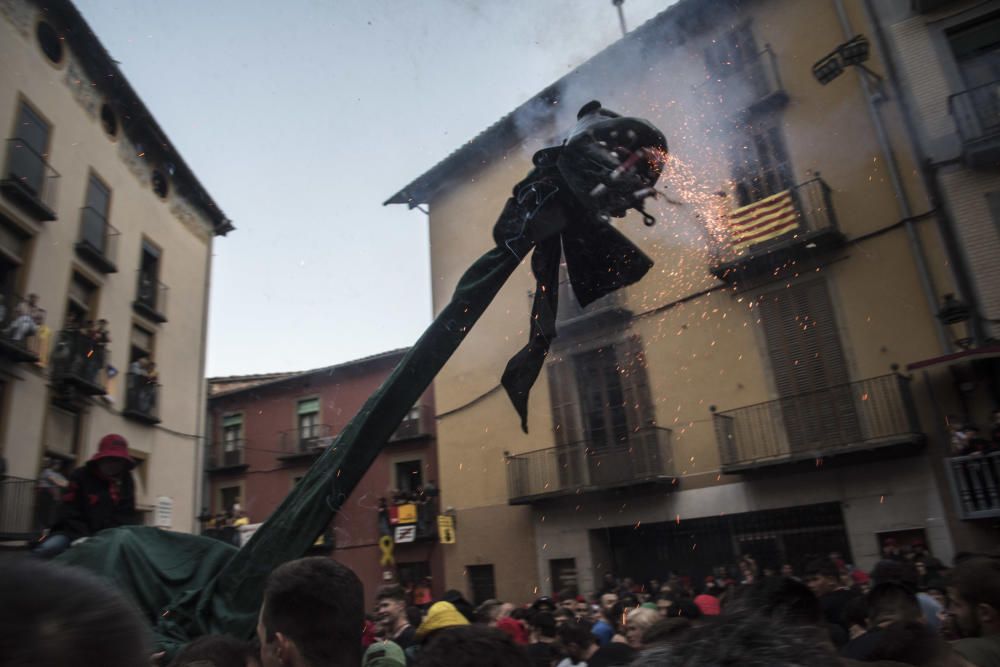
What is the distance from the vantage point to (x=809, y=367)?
39.0ft

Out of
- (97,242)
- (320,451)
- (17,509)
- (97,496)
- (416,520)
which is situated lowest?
(97,496)

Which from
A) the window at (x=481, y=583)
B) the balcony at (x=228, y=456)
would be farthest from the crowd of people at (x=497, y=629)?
the balcony at (x=228, y=456)

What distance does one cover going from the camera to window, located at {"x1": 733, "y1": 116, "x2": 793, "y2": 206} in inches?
483

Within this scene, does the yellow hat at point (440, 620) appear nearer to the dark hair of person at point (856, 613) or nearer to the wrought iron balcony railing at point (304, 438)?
the dark hair of person at point (856, 613)

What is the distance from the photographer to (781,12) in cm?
1213

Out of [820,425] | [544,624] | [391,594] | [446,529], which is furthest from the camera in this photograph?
[446,529]

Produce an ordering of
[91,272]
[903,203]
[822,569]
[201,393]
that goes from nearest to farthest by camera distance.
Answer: [822,569]
[903,203]
[91,272]
[201,393]

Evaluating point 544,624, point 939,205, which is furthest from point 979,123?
point 544,624

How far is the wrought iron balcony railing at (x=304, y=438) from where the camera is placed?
74.8 ft

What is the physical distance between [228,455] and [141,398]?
932 cm

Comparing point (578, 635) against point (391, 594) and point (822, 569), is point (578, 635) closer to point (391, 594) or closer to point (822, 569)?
point (391, 594)

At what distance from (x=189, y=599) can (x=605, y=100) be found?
11.1 meters

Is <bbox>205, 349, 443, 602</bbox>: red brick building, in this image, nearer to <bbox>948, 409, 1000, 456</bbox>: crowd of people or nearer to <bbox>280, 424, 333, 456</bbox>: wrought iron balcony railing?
<bbox>280, 424, 333, 456</bbox>: wrought iron balcony railing

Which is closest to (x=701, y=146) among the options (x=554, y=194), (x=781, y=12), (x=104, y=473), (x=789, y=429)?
(x=781, y=12)
